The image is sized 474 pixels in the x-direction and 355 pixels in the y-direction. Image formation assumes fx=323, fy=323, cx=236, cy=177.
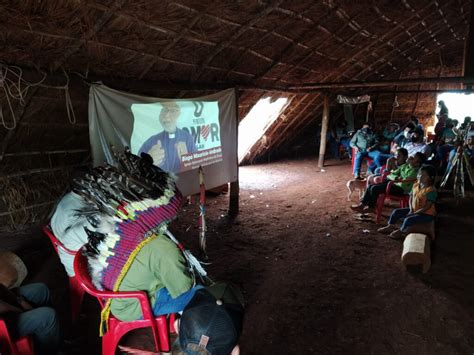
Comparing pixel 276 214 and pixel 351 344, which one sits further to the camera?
pixel 276 214

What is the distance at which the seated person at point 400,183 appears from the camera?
5.22 meters

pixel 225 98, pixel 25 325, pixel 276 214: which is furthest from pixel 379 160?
pixel 25 325

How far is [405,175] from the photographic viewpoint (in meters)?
5.32

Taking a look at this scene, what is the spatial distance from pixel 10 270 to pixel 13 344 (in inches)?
51.7

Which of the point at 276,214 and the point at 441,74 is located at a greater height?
the point at 441,74

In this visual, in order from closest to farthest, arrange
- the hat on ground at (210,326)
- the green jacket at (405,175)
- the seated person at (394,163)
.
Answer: the hat on ground at (210,326) → the green jacket at (405,175) → the seated person at (394,163)

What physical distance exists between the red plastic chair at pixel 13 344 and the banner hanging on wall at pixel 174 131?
6.12 ft

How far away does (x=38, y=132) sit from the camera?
373 cm

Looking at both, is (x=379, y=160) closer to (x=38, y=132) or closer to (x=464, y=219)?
(x=464, y=219)

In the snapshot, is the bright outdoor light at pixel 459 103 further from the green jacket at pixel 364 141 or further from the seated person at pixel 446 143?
the green jacket at pixel 364 141

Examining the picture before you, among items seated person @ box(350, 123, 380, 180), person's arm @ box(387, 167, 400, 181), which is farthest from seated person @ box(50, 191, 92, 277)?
seated person @ box(350, 123, 380, 180)

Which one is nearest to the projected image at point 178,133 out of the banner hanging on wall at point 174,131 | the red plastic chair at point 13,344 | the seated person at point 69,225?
the banner hanging on wall at point 174,131

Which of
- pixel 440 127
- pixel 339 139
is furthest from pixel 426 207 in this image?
pixel 339 139

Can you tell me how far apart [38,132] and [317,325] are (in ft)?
11.9
